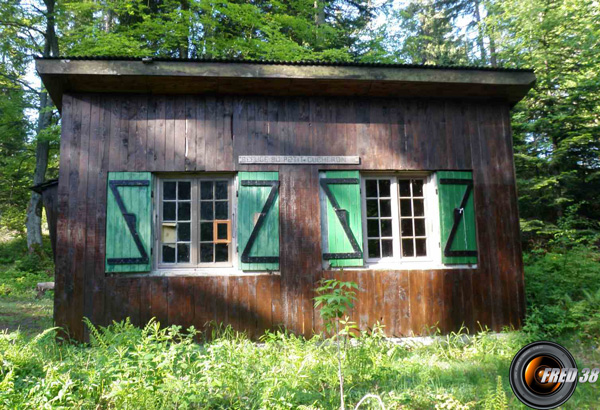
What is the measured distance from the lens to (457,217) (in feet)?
18.8

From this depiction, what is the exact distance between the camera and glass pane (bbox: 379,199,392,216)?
580cm

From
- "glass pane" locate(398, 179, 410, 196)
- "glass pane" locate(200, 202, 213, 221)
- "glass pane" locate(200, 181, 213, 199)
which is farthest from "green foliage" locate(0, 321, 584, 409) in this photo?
"glass pane" locate(398, 179, 410, 196)

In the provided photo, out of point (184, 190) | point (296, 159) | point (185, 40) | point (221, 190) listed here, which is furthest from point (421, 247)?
point (185, 40)

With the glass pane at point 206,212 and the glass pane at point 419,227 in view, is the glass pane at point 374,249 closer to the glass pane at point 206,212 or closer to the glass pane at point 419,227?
the glass pane at point 419,227

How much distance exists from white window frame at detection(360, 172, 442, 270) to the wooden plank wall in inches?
6.0

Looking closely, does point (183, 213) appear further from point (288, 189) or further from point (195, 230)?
point (288, 189)

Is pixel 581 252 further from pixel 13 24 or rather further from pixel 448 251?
pixel 13 24

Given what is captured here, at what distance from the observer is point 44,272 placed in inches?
467

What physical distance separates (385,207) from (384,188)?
0.97 ft

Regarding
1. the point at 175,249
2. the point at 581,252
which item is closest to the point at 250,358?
the point at 175,249

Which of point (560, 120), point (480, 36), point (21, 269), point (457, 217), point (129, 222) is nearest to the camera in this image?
point (129, 222)

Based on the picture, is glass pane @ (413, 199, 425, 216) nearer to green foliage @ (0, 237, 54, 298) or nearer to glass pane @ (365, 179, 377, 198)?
glass pane @ (365, 179, 377, 198)

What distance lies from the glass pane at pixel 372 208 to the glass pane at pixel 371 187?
77mm

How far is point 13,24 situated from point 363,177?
43.6 ft
